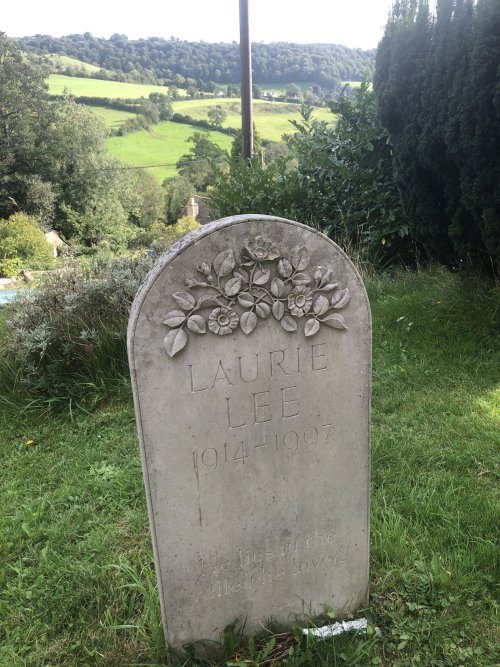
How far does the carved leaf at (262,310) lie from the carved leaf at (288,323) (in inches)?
2.7

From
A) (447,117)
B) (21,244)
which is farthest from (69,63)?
(447,117)

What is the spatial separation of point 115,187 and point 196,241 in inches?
1756

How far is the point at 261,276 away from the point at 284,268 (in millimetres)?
84

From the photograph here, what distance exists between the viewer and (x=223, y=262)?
5.28 feet

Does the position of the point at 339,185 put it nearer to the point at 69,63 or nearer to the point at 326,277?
the point at 326,277

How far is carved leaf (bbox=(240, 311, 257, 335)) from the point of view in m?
1.68

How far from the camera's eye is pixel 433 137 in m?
4.40

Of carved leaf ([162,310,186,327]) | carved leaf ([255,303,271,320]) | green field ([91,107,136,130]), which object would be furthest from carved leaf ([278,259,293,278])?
green field ([91,107,136,130])

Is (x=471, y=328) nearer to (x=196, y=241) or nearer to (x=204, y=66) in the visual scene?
(x=196, y=241)

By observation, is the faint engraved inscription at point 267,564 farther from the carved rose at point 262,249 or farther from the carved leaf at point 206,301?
the carved rose at point 262,249

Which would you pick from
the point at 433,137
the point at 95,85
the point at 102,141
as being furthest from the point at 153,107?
the point at 433,137

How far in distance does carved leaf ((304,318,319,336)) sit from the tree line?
140 ft

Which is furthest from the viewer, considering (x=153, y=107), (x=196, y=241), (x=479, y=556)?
(x=153, y=107)

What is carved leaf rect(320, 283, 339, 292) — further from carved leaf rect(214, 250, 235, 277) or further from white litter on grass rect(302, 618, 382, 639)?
white litter on grass rect(302, 618, 382, 639)
